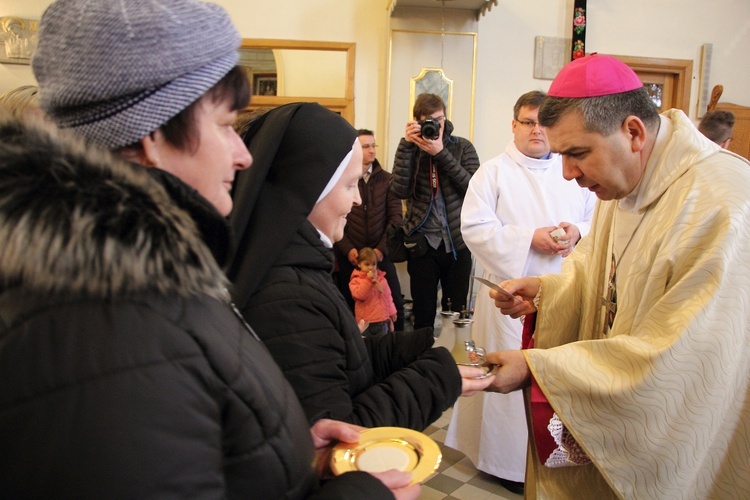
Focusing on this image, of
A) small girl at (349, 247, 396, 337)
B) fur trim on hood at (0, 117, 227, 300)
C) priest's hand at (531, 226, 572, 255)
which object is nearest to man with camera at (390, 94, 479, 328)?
small girl at (349, 247, 396, 337)

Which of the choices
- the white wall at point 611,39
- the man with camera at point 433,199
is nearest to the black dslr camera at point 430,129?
the man with camera at point 433,199

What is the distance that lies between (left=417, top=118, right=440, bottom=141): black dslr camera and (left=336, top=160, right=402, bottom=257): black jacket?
1033 mm

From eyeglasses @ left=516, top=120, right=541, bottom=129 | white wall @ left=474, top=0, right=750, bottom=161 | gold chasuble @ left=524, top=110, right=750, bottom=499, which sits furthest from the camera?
white wall @ left=474, top=0, right=750, bottom=161

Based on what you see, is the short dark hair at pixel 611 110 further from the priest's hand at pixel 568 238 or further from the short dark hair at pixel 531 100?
the short dark hair at pixel 531 100

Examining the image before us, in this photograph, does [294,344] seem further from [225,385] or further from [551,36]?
[551,36]

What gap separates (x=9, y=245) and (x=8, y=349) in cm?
12

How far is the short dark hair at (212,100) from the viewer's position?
2.88 ft

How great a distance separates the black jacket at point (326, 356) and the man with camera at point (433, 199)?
2992 mm

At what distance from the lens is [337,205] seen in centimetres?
159

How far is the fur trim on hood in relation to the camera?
0.68 metres

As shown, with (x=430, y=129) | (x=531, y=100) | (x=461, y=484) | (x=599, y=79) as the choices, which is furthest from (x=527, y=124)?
(x=461, y=484)

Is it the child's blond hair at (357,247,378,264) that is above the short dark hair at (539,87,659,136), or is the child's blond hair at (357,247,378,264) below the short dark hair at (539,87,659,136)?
below

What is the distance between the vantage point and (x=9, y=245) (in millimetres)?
675

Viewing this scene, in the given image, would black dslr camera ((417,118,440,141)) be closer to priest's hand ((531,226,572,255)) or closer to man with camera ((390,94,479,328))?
man with camera ((390,94,479,328))
